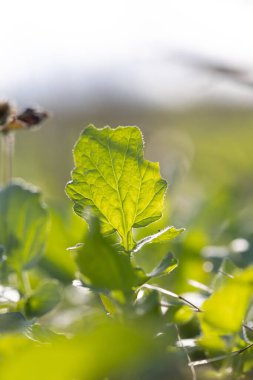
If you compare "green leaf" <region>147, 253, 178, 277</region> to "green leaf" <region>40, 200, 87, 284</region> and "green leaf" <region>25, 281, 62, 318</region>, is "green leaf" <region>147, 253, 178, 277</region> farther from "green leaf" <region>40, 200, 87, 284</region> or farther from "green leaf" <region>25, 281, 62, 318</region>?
"green leaf" <region>40, 200, 87, 284</region>

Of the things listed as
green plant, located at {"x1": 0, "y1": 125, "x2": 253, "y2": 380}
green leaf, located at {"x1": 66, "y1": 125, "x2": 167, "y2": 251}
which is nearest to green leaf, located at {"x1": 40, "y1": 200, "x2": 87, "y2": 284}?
green plant, located at {"x1": 0, "y1": 125, "x2": 253, "y2": 380}

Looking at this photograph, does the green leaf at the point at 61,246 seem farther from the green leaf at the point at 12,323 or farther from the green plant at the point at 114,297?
the green leaf at the point at 12,323

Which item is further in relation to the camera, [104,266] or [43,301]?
[43,301]

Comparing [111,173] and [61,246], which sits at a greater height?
[111,173]

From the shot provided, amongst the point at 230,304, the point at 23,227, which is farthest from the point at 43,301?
the point at 230,304

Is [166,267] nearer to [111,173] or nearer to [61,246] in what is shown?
[111,173]

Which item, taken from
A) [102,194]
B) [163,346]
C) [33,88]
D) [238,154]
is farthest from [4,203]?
[33,88]

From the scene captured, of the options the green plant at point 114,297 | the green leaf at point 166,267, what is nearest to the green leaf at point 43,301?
the green plant at point 114,297
